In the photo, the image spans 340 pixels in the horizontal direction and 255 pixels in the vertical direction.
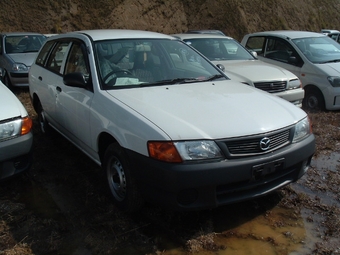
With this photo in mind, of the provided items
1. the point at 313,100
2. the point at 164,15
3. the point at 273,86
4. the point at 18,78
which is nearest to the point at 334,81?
the point at 313,100

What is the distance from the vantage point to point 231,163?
310 centimetres

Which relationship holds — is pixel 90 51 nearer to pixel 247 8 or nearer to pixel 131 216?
pixel 131 216

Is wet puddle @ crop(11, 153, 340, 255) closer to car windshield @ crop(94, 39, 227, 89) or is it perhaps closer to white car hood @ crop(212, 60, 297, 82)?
car windshield @ crop(94, 39, 227, 89)

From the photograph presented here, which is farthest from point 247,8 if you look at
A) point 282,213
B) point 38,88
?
point 282,213

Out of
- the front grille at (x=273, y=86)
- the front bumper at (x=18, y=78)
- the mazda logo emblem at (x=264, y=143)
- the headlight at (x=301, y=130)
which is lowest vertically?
the front bumper at (x=18, y=78)

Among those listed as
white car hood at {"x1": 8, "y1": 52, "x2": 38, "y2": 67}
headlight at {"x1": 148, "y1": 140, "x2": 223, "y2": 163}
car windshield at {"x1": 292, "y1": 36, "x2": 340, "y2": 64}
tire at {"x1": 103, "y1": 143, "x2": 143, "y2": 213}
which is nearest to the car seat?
tire at {"x1": 103, "y1": 143, "x2": 143, "y2": 213}

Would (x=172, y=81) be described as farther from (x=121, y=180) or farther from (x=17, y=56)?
(x=17, y=56)

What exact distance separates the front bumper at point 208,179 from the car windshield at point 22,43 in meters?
8.64

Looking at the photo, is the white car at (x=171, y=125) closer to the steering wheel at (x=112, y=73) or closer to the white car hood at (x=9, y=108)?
the steering wheel at (x=112, y=73)

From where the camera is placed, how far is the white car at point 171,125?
3092 mm

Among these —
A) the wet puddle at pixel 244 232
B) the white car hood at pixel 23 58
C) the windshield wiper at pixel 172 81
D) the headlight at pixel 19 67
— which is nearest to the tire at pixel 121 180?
the wet puddle at pixel 244 232

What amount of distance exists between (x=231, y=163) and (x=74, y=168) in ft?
7.97

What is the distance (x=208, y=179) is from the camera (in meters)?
3.05

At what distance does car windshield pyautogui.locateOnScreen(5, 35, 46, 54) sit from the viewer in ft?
35.0
